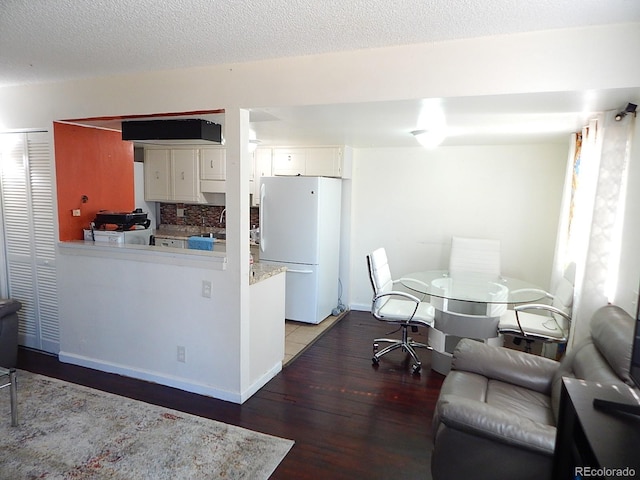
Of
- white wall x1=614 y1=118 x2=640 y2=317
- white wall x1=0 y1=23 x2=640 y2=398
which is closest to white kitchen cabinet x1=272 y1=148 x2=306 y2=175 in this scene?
white wall x1=0 y1=23 x2=640 y2=398

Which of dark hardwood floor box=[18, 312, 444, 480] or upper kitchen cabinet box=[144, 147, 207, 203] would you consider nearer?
dark hardwood floor box=[18, 312, 444, 480]

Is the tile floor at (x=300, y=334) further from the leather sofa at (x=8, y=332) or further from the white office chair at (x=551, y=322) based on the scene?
the leather sofa at (x=8, y=332)

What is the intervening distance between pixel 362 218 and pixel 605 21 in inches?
138

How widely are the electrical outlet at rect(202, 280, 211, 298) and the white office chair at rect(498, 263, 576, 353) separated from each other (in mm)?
2411

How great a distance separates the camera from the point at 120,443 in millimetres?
2426

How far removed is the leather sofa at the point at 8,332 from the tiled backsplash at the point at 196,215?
252cm

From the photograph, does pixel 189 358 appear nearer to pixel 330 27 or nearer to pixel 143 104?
pixel 143 104

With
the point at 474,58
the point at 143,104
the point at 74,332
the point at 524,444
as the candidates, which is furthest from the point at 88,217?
the point at 524,444

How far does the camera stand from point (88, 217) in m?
3.64

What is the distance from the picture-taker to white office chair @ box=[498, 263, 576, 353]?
125 inches

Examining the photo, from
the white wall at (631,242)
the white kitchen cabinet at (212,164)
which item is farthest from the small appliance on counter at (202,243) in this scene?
the white wall at (631,242)

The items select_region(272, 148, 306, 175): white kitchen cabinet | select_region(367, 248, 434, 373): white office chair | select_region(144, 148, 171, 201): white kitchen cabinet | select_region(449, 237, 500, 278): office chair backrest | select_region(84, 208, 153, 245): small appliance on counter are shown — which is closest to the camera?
select_region(84, 208, 153, 245): small appliance on counter

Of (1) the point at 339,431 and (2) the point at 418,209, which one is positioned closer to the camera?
(1) the point at 339,431

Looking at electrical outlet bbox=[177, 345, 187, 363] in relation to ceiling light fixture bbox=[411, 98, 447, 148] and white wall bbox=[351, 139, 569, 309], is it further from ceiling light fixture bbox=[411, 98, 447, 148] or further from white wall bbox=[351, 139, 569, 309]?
white wall bbox=[351, 139, 569, 309]
